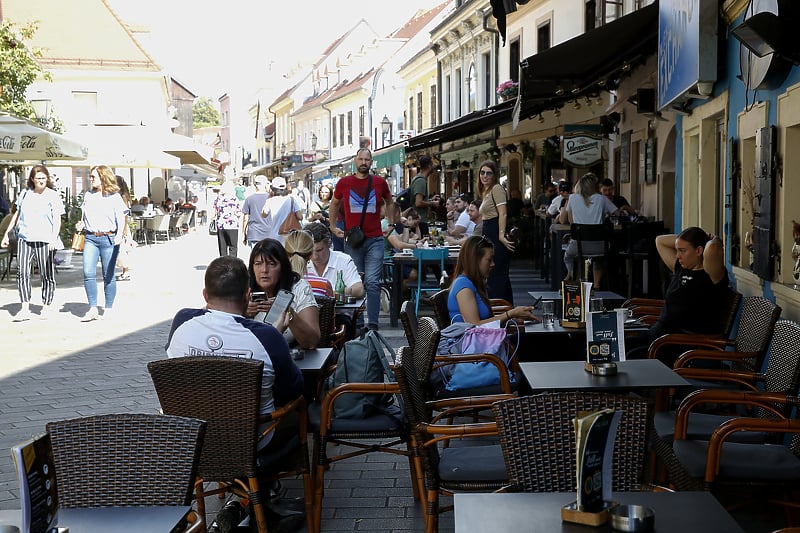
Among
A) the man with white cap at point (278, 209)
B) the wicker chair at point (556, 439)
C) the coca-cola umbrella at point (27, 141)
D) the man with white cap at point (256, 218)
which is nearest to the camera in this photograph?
the wicker chair at point (556, 439)

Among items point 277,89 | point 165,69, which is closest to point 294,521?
point 165,69

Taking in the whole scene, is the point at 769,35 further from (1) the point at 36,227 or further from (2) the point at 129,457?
(1) the point at 36,227

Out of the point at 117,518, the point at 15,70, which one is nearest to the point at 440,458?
the point at 117,518

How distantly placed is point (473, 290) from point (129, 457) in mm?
3697

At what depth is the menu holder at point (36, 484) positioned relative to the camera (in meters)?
2.34

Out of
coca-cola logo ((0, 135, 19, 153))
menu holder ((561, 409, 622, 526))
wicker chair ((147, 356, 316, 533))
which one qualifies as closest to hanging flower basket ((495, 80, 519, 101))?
coca-cola logo ((0, 135, 19, 153))

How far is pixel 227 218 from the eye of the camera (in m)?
17.5

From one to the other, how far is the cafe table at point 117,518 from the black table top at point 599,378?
2.06 metres

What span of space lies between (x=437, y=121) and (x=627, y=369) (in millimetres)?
32745

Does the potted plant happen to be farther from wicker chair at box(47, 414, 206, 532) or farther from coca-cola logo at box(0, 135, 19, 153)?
wicker chair at box(47, 414, 206, 532)

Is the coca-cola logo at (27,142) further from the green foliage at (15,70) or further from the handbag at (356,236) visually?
the green foliage at (15,70)

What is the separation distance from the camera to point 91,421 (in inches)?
129

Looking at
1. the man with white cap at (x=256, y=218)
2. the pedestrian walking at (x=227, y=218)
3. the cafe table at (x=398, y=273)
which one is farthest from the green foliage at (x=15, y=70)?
the cafe table at (x=398, y=273)

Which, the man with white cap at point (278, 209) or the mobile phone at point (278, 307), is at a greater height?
the man with white cap at point (278, 209)
